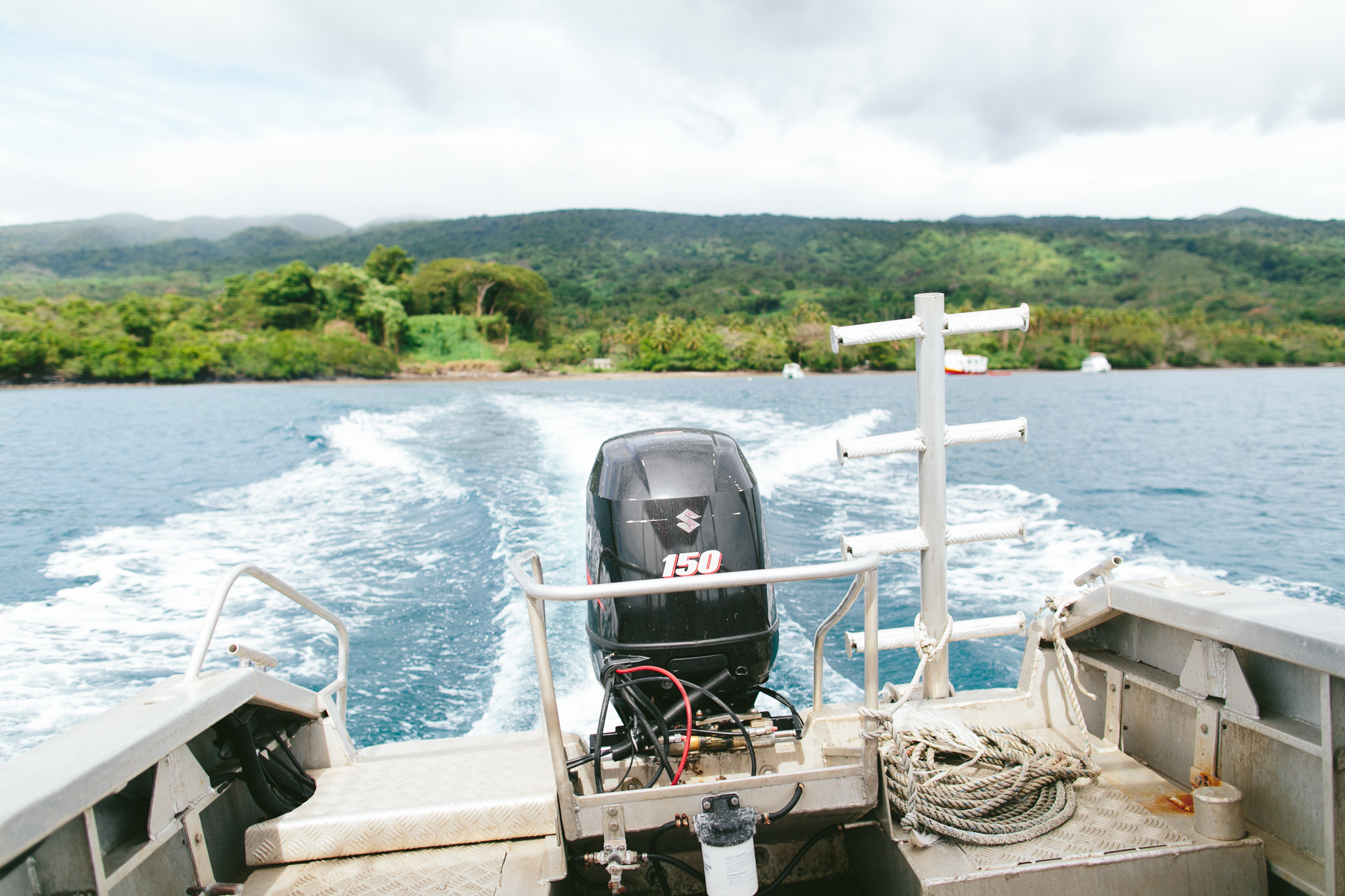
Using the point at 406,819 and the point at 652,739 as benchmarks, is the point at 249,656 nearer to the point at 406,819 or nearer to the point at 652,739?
the point at 406,819

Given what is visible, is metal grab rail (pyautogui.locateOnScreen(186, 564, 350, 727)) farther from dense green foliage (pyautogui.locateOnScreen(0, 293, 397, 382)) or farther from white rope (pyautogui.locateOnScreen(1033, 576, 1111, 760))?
dense green foliage (pyautogui.locateOnScreen(0, 293, 397, 382))

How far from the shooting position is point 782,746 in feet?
7.26

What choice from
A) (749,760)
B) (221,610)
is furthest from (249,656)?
(749,760)

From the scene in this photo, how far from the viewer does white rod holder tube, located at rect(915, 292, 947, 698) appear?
8.11 ft

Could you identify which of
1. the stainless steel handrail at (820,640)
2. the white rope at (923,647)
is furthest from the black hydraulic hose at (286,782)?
the white rope at (923,647)

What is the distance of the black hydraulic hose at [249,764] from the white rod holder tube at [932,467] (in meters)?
2.08

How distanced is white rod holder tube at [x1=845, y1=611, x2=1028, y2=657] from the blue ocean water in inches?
69.9

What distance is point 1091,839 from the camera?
74.3 inches

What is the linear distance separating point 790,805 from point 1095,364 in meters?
69.3

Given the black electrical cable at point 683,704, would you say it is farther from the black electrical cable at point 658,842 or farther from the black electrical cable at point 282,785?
the black electrical cable at point 282,785

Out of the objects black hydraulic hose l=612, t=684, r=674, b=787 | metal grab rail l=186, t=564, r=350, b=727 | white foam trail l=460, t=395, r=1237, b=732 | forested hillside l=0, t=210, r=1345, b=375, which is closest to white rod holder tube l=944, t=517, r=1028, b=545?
black hydraulic hose l=612, t=684, r=674, b=787

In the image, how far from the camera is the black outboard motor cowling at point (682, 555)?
2.38 meters

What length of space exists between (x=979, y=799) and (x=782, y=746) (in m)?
0.53

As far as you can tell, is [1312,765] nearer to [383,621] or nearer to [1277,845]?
[1277,845]
